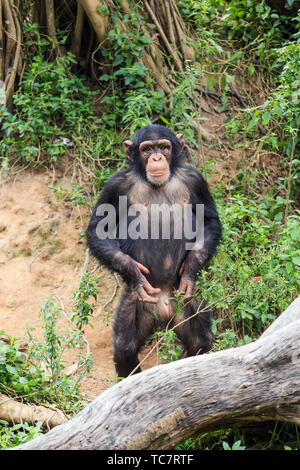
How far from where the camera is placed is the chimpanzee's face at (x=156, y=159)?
15.3 feet

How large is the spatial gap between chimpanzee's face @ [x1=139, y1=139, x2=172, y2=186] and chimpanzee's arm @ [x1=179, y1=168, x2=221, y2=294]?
0.92ft

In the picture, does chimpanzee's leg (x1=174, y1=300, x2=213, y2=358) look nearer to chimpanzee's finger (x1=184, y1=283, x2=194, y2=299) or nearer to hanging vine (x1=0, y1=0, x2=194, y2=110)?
chimpanzee's finger (x1=184, y1=283, x2=194, y2=299)

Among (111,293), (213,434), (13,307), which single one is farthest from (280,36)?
(213,434)

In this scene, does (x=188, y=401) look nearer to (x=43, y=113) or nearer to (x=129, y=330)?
(x=129, y=330)

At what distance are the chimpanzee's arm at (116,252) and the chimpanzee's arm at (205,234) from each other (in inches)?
11.6

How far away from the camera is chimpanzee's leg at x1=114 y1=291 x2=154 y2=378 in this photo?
182 inches

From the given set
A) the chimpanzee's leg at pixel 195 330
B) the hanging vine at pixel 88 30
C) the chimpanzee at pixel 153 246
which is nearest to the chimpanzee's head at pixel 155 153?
the chimpanzee at pixel 153 246

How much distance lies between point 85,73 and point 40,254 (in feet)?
7.14

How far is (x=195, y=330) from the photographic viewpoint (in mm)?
4668

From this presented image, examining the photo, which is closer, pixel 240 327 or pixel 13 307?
pixel 240 327

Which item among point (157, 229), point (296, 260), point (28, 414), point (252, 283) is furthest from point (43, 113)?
point (28, 414)

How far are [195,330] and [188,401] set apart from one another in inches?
67.5

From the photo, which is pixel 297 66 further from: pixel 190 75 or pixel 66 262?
pixel 66 262

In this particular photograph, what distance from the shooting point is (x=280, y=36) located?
707 centimetres
